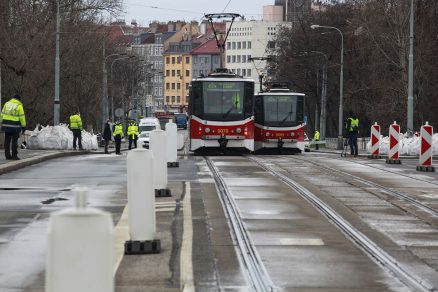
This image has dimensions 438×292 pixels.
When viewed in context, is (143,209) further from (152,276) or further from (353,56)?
(353,56)

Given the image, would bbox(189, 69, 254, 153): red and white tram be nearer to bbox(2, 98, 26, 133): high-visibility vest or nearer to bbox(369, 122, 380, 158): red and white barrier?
bbox(369, 122, 380, 158): red and white barrier

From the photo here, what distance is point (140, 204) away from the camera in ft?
34.6

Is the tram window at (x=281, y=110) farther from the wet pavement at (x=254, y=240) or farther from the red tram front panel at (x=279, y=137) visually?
the wet pavement at (x=254, y=240)

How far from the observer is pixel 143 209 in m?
10.5

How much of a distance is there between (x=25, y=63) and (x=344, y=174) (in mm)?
25098

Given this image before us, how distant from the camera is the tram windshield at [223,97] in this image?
3953 centimetres

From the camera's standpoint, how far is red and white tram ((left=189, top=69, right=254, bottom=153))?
38.9m

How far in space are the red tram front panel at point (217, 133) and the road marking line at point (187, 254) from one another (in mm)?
23631

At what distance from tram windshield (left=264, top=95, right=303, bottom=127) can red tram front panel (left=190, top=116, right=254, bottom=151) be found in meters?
5.48

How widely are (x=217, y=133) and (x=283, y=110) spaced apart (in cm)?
717

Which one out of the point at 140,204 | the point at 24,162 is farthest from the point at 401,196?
the point at 24,162

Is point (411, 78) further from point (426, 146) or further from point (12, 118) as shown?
point (12, 118)

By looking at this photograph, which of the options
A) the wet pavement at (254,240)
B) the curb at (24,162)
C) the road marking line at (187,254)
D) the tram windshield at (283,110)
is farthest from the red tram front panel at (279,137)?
the road marking line at (187,254)

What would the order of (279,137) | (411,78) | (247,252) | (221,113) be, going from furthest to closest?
(411,78) → (279,137) → (221,113) → (247,252)
